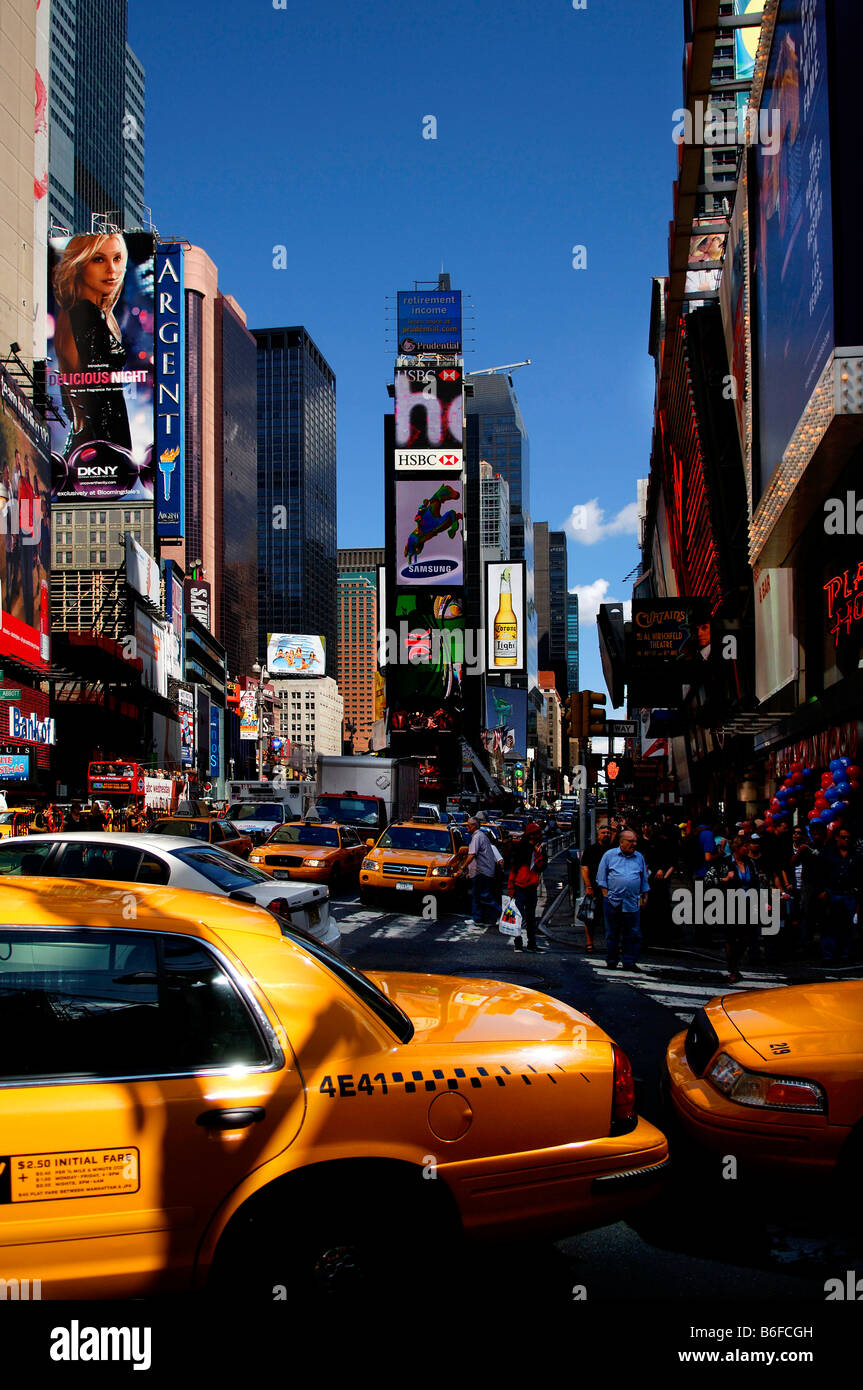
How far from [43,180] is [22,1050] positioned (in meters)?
67.2

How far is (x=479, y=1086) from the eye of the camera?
3.93 metres

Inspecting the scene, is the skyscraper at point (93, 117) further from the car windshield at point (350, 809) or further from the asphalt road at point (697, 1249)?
the asphalt road at point (697, 1249)

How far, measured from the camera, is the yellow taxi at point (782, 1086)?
15.8 feet

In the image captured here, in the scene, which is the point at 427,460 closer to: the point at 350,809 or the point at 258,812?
the point at 350,809

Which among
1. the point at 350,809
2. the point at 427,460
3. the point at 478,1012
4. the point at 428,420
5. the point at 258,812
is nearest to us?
the point at 478,1012

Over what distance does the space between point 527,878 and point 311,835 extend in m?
7.27

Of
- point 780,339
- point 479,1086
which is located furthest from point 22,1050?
point 780,339

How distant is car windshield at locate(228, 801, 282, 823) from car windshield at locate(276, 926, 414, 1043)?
2326 cm

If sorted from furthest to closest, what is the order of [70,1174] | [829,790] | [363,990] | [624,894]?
[829,790]
[624,894]
[363,990]
[70,1174]

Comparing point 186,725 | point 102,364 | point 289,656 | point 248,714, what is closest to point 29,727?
point 102,364

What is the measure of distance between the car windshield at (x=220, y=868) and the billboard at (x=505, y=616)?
482 ft

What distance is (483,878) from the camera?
1845 cm

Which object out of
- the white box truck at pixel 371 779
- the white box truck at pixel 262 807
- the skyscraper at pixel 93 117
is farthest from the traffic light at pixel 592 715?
the skyscraper at pixel 93 117
